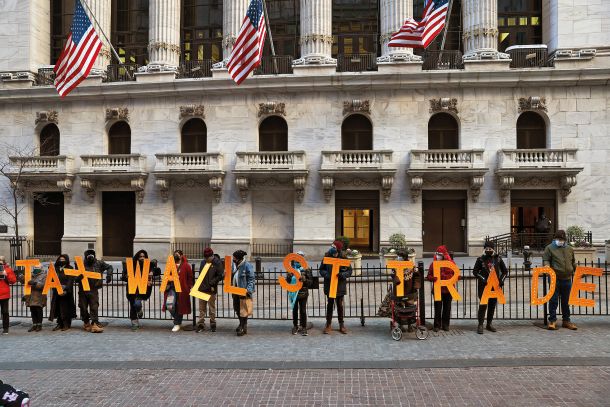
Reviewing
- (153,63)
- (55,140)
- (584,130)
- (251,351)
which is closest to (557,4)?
(584,130)

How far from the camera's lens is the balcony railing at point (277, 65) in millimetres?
23812

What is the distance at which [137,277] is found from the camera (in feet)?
32.3

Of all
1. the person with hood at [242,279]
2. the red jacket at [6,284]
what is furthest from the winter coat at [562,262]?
the red jacket at [6,284]

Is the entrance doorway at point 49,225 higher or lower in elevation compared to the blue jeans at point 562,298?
higher

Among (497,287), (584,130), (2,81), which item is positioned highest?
(2,81)

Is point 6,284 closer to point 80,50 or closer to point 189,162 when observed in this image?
point 80,50

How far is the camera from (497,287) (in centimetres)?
927

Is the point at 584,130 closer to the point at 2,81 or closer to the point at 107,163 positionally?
the point at 107,163

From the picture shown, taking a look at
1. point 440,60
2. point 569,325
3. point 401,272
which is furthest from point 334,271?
point 440,60

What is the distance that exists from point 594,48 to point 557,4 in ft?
9.84

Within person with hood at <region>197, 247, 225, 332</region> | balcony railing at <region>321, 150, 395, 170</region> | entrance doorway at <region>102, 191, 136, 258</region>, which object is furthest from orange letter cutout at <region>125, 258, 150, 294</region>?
entrance doorway at <region>102, 191, 136, 258</region>

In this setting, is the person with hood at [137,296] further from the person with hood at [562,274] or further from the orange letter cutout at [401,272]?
the person with hood at [562,274]

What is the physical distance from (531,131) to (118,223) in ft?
78.2

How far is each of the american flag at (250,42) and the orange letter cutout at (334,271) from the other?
1096 cm
